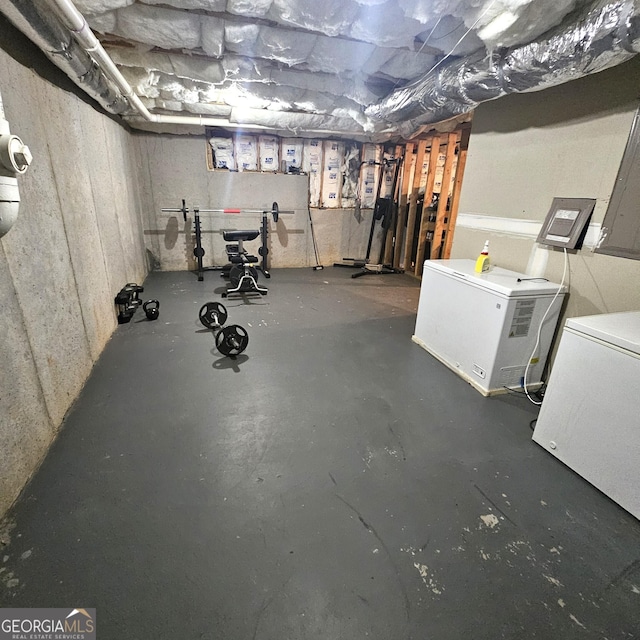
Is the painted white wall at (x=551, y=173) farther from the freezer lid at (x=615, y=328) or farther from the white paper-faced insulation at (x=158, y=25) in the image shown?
the white paper-faced insulation at (x=158, y=25)

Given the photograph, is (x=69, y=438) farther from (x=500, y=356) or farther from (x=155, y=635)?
(x=500, y=356)

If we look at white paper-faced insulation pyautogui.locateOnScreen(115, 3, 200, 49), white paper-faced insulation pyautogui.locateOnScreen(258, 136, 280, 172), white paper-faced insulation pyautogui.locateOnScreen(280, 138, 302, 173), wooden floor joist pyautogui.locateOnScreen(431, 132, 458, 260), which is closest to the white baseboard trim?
wooden floor joist pyautogui.locateOnScreen(431, 132, 458, 260)

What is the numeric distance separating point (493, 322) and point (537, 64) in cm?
142

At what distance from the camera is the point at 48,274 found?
1.81 m

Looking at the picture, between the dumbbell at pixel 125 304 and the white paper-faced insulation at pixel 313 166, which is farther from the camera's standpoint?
the white paper-faced insulation at pixel 313 166

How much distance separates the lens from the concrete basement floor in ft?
3.51

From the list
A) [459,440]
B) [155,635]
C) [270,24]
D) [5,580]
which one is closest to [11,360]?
[5,580]

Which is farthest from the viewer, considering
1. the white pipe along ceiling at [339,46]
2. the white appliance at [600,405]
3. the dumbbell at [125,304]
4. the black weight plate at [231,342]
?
the dumbbell at [125,304]

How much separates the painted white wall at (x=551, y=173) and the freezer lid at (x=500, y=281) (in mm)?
159

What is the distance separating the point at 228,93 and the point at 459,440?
146 inches

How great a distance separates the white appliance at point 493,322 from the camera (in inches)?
84.9

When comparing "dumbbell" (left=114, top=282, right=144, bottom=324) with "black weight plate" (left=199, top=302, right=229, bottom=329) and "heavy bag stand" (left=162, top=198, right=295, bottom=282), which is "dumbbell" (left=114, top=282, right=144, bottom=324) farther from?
"heavy bag stand" (left=162, top=198, right=295, bottom=282)

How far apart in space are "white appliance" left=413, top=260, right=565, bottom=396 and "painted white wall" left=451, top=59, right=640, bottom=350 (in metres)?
0.19

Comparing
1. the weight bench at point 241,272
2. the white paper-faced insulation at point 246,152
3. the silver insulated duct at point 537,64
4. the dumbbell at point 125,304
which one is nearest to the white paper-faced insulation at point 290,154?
the white paper-faced insulation at point 246,152
